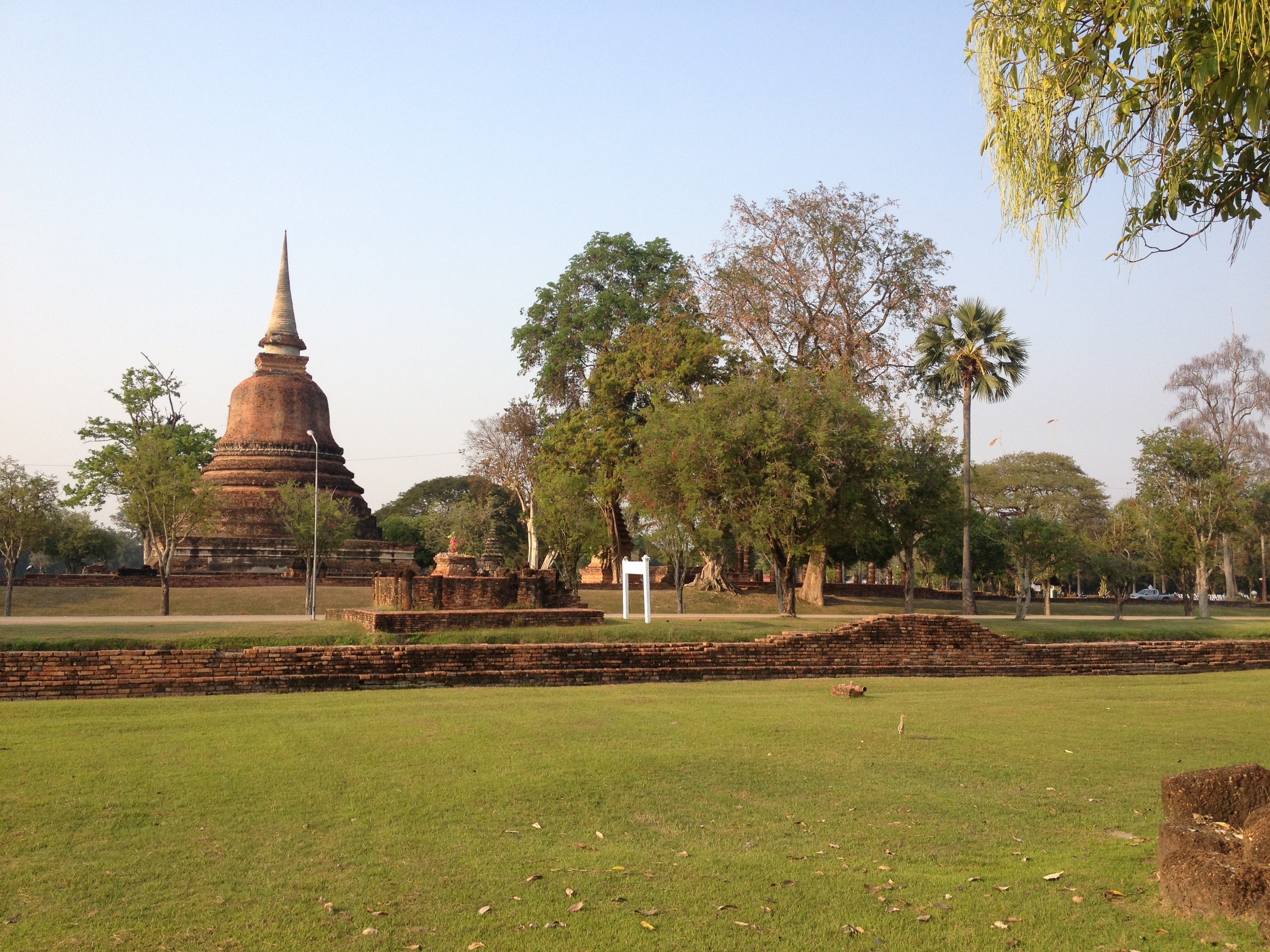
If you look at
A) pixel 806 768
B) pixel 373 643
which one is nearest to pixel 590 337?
pixel 373 643

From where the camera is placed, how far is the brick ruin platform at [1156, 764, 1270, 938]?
4.38 meters

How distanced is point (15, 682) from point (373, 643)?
16.3 feet

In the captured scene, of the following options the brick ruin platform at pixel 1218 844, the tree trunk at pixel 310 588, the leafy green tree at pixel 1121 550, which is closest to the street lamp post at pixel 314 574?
the tree trunk at pixel 310 588

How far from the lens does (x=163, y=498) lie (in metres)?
26.4

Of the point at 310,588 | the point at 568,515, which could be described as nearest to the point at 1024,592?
the point at 568,515

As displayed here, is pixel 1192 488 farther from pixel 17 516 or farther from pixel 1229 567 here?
pixel 17 516

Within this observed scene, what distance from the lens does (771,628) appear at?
67.4ft

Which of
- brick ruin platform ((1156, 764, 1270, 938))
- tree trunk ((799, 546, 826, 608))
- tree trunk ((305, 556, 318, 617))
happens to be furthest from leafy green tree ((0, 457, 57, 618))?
brick ruin platform ((1156, 764, 1270, 938))

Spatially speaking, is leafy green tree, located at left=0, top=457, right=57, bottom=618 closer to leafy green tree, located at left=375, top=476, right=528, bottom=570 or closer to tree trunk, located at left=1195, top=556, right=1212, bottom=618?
leafy green tree, located at left=375, top=476, right=528, bottom=570

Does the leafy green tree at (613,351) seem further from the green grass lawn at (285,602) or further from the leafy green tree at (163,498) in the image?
the leafy green tree at (163,498)

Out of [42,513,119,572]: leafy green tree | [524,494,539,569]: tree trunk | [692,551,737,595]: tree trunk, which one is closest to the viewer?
[692,551,737,595]: tree trunk

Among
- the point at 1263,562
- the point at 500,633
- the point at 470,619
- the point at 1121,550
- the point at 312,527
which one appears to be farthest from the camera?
the point at 1263,562

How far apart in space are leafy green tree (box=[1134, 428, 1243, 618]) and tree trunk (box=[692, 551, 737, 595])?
42.2 feet

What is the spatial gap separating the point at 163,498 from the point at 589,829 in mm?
23123
